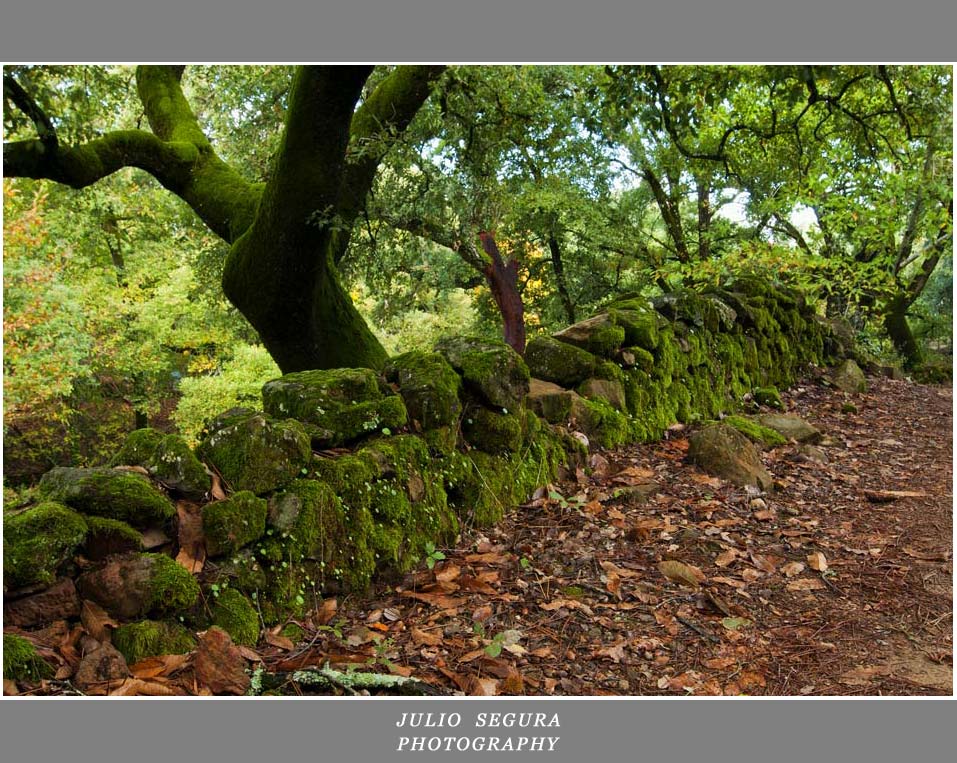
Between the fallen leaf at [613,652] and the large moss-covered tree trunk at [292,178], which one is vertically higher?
the large moss-covered tree trunk at [292,178]

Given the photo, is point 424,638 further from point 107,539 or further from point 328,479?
point 107,539

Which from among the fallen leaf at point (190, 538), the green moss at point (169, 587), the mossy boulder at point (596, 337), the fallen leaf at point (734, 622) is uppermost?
the mossy boulder at point (596, 337)

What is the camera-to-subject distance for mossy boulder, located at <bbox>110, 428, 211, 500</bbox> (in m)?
2.82

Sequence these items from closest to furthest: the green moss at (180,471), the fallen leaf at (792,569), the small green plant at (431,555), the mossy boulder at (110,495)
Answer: the mossy boulder at (110,495) → the green moss at (180,471) → the small green plant at (431,555) → the fallen leaf at (792,569)

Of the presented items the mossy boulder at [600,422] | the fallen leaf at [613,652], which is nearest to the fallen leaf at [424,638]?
the fallen leaf at [613,652]

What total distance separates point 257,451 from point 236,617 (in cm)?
74

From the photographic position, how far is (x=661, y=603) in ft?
10.8

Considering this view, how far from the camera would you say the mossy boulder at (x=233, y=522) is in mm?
A: 2719

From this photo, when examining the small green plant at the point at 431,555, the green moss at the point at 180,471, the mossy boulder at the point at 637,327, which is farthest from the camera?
the mossy boulder at the point at 637,327

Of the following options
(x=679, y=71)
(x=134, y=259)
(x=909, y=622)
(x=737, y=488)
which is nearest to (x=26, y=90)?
(x=679, y=71)

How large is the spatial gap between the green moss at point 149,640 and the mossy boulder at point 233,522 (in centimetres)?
37

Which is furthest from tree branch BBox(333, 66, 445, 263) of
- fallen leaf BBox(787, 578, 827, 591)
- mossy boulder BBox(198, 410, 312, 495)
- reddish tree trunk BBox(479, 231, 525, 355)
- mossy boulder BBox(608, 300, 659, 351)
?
reddish tree trunk BBox(479, 231, 525, 355)

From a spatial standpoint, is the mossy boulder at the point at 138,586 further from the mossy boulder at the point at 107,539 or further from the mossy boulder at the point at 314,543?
the mossy boulder at the point at 314,543

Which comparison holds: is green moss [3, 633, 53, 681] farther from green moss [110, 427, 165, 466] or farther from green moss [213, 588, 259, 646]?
green moss [110, 427, 165, 466]
